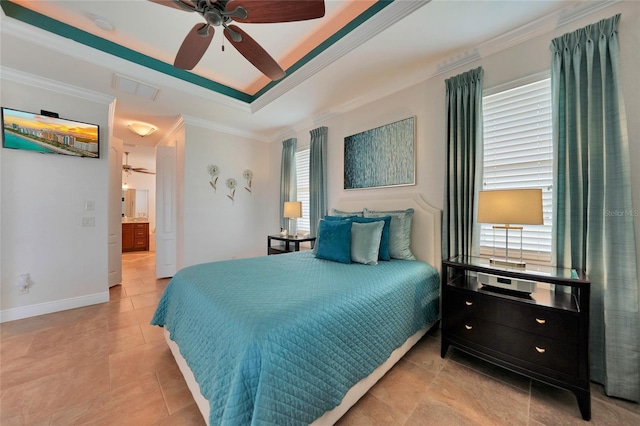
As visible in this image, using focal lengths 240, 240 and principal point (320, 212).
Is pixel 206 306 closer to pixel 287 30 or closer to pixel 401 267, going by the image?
pixel 401 267

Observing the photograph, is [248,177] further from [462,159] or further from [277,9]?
[462,159]

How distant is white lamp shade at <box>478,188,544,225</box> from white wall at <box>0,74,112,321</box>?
4.26m

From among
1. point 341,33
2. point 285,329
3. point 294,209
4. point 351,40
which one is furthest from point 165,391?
point 341,33

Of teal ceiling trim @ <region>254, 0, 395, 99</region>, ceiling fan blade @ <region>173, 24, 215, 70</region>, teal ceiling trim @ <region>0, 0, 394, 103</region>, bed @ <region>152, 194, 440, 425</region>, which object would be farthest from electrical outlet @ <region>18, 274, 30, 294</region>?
teal ceiling trim @ <region>254, 0, 395, 99</region>

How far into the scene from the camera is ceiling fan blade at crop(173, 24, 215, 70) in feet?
5.51

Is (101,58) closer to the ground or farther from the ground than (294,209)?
farther from the ground

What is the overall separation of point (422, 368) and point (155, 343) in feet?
7.34

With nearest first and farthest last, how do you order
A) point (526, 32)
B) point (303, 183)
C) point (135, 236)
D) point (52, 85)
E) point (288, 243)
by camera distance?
point (526, 32), point (52, 85), point (288, 243), point (303, 183), point (135, 236)

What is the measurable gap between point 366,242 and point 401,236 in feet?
1.41

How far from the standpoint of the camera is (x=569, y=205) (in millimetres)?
1687

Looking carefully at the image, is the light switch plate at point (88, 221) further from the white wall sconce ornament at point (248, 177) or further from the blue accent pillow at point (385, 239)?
the blue accent pillow at point (385, 239)

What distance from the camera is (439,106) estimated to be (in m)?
2.46

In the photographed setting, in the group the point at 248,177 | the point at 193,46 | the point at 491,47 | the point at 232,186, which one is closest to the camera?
the point at 193,46

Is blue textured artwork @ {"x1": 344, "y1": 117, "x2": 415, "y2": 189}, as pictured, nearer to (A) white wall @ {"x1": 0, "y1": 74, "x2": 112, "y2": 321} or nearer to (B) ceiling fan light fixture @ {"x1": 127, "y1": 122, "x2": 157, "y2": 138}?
(A) white wall @ {"x1": 0, "y1": 74, "x2": 112, "y2": 321}
